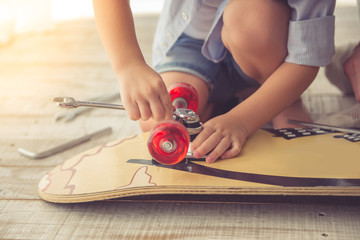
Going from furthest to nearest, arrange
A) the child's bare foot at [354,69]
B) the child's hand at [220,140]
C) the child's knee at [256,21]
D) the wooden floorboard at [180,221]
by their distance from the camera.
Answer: the child's bare foot at [354,69] < the child's knee at [256,21] < the child's hand at [220,140] < the wooden floorboard at [180,221]

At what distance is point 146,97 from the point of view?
0.86 m

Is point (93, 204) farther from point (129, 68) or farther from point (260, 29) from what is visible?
point (260, 29)

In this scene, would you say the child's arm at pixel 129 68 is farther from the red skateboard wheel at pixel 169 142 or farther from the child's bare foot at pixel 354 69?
the child's bare foot at pixel 354 69

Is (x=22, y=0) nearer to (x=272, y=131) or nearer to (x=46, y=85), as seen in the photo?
(x=46, y=85)

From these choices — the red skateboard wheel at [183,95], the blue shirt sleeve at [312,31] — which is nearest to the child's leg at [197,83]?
the red skateboard wheel at [183,95]

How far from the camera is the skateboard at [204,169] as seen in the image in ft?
2.64

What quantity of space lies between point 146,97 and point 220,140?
158 mm

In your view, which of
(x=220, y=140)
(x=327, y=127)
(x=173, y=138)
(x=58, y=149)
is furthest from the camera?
(x=58, y=149)

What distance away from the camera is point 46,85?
154 cm

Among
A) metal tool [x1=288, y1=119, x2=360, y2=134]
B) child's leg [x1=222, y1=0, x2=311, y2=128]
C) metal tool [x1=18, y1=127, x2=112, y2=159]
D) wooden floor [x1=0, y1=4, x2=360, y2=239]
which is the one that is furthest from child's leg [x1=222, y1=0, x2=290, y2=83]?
metal tool [x1=18, y1=127, x2=112, y2=159]

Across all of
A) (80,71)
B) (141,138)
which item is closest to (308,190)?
(141,138)

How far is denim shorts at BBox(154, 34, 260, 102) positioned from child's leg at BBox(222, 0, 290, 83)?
140 millimetres

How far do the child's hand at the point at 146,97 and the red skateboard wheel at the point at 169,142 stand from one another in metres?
0.05

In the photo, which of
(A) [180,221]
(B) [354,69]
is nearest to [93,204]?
(A) [180,221]
